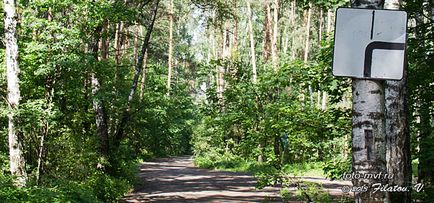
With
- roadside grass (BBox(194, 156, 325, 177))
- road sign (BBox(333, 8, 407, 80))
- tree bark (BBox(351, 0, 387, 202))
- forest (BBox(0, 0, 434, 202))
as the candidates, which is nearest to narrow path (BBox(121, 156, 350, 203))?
forest (BBox(0, 0, 434, 202))

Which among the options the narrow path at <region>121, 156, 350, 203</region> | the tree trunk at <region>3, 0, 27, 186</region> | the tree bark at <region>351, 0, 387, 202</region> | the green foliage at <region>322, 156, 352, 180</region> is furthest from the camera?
the narrow path at <region>121, 156, 350, 203</region>

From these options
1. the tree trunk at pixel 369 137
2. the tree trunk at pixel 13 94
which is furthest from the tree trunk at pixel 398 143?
the tree trunk at pixel 13 94

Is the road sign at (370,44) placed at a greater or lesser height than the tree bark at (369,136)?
greater

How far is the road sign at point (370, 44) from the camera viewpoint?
3.32 meters

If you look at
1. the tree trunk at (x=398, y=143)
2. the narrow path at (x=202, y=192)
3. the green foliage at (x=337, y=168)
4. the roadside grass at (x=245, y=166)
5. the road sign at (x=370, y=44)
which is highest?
the road sign at (x=370, y=44)

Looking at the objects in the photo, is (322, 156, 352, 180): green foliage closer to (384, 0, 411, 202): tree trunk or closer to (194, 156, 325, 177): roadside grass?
(384, 0, 411, 202): tree trunk

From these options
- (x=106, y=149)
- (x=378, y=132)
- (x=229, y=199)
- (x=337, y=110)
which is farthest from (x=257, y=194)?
(x=378, y=132)

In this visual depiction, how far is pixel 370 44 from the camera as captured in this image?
3.36m

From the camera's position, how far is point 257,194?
14320 millimetres

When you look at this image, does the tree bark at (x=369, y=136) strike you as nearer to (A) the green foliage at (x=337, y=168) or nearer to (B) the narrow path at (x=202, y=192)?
(A) the green foliage at (x=337, y=168)

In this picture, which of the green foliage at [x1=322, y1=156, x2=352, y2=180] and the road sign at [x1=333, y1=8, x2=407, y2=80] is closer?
the road sign at [x1=333, y1=8, x2=407, y2=80]

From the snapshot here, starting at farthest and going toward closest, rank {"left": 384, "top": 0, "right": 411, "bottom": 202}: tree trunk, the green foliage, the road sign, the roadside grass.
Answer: the roadside grass, the green foliage, {"left": 384, "top": 0, "right": 411, "bottom": 202}: tree trunk, the road sign

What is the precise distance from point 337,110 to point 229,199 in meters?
5.35

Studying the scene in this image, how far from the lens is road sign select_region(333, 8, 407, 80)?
3324 millimetres
